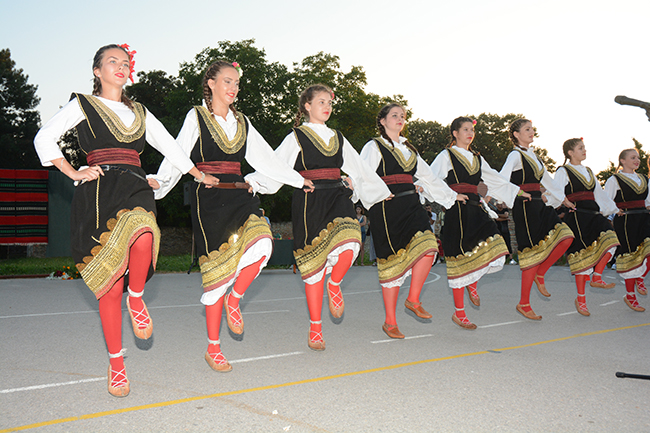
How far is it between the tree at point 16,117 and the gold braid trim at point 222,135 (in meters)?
32.5

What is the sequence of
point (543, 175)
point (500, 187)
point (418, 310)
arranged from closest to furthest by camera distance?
1. point (418, 310)
2. point (500, 187)
3. point (543, 175)

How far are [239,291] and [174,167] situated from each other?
1.17m

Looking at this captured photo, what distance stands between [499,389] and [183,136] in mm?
3139

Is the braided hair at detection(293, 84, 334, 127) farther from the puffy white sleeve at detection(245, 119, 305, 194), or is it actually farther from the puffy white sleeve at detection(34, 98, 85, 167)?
the puffy white sleeve at detection(34, 98, 85, 167)

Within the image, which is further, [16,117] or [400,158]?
[16,117]

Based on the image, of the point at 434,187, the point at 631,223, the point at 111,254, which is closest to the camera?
the point at 111,254

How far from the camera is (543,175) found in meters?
7.57

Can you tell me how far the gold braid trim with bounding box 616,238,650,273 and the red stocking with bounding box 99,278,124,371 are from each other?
7.24m

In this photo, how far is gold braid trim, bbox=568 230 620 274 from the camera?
25.7ft

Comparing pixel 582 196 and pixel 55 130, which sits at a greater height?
pixel 55 130

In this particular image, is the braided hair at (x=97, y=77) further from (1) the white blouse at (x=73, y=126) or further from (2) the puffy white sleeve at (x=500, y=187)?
(2) the puffy white sleeve at (x=500, y=187)

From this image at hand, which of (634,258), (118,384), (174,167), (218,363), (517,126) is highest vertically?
(517,126)

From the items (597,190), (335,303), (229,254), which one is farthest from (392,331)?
(597,190)

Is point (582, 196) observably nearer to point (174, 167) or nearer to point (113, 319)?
point (174, 167)
